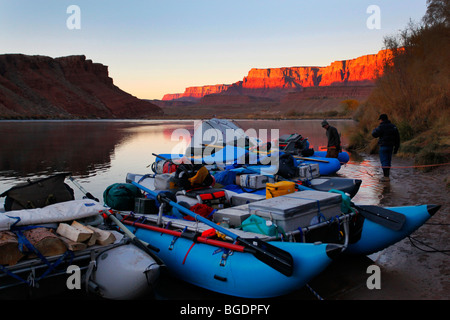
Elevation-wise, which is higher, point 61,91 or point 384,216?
point 61,91

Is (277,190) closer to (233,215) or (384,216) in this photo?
(233,215)

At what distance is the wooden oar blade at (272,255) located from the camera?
4.32m

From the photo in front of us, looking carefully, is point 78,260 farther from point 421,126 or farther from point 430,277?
point 421,126

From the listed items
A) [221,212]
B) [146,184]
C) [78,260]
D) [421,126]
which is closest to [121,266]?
[78,260]

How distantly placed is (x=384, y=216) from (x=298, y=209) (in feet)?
5.33

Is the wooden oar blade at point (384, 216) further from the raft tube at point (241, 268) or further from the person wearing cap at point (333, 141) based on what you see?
the person wearing cap at point (333, 141)

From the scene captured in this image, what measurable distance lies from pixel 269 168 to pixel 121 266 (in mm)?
4892

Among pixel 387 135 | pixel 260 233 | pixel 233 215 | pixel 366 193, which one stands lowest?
pixel 366 193

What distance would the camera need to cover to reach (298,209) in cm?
496

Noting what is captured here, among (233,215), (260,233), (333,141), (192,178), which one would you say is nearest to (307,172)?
(192,178)

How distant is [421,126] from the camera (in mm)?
15859

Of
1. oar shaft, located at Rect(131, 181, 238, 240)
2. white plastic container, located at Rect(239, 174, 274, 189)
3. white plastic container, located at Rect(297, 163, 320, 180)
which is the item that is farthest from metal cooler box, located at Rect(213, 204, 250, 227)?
white plastic container, located at Rect(297, 163, 320, 180)

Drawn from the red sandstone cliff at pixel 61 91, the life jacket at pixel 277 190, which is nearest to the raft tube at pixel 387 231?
the life jacket at pixel 277 190

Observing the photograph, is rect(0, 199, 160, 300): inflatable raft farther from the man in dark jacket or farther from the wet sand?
the man in dark jacket
